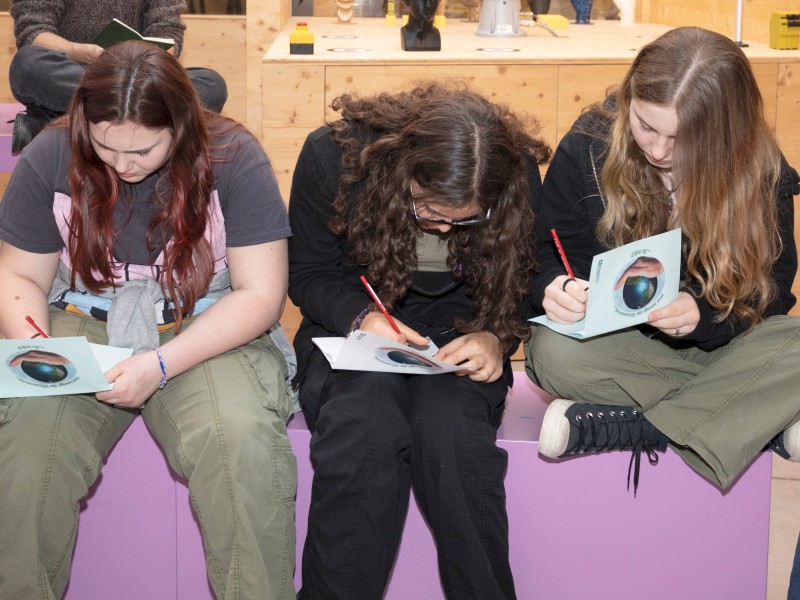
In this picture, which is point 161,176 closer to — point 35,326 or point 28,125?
point 35,326

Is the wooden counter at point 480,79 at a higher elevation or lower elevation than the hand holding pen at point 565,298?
higher

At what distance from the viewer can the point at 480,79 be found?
2.64 m

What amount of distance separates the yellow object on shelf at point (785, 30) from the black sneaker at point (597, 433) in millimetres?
1651

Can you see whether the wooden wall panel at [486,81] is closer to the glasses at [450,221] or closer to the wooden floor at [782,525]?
the wooden floor at [782,525]

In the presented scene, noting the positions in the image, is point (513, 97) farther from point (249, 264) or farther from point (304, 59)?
point (249, 264)

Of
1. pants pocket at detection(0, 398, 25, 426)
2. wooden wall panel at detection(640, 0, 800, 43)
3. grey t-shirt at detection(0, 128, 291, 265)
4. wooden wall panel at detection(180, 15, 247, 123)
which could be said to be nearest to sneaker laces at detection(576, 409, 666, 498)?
grey t-shirt at detection(0, 128, 291, 265)

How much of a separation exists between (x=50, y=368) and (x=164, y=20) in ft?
5.16

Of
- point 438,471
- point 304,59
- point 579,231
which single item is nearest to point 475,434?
point 438,471

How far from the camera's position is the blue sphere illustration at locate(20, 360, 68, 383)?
1.42 m

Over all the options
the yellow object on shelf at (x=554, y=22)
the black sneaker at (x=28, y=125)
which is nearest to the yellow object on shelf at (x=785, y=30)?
→ the yellow object on shelf at (x=554, y=22)

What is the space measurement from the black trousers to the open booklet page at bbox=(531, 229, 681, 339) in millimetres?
237

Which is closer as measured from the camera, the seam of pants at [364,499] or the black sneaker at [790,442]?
the seam of pants at [364,499]

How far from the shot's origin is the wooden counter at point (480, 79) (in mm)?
2566

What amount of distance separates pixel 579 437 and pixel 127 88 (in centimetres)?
84
